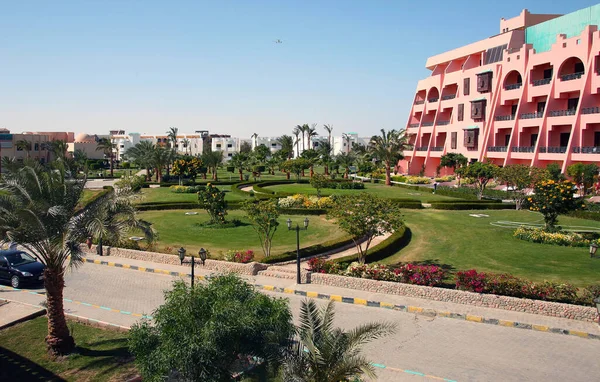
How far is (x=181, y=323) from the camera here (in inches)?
380

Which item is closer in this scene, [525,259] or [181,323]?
[181,323]

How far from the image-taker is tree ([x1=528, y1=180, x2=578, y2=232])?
27438 mm

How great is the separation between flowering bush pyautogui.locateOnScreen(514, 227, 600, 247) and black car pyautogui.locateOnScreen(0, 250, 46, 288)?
80.6 feet

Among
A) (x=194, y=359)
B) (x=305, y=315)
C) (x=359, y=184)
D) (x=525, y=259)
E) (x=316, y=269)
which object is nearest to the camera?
(x=194, y=359)

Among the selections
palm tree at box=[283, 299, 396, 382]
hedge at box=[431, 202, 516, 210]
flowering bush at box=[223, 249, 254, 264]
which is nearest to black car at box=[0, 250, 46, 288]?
flowering bush at box=[223, 249, 254, 264]

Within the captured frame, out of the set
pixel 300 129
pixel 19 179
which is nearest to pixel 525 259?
pixel 19 179

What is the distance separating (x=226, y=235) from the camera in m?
30.3

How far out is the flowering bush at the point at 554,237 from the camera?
86.0 ft

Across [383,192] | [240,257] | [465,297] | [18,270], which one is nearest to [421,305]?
[465,297]

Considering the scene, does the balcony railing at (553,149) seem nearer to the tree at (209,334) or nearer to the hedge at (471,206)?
the hedge at (471,206)

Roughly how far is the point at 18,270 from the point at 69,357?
8.48 metres

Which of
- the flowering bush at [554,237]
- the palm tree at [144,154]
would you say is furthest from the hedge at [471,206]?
the palm tree at [144,154]

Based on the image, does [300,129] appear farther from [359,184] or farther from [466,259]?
[466,259]

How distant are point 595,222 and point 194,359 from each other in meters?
33.2
